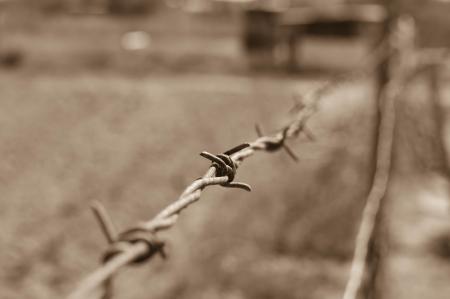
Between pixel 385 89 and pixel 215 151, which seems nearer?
pixel 385 89

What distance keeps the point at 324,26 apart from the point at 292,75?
2.68 metres

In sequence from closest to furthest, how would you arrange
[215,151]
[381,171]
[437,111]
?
[381,171], [437,111], [215,151]

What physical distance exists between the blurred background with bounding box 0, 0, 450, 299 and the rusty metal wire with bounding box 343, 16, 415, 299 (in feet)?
0.52

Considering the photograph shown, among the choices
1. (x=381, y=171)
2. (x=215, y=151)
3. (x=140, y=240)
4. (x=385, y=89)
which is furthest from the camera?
(x=215, y=151)

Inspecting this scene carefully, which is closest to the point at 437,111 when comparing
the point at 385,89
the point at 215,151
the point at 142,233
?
the point at 385,89

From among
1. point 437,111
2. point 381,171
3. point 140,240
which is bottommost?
point 140,240

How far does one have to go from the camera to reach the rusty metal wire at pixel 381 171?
1.85m

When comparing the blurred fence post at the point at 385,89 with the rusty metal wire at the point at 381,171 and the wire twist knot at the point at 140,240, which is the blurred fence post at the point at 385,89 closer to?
the rusty metal wire at the point at 381,171

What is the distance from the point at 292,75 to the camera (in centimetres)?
1249

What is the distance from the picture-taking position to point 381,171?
2633mm

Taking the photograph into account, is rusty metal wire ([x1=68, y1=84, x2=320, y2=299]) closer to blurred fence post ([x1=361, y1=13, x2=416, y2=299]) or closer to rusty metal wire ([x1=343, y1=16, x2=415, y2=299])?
rusty metal wire ([x1=343, y1=16, x2=415, y2=299])

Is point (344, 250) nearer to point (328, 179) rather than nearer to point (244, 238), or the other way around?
point (244, 238)

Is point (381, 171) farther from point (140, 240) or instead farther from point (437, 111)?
point (140, 240)

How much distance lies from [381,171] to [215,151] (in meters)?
5.26
